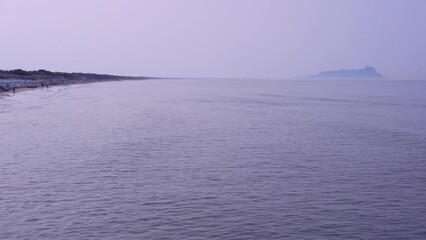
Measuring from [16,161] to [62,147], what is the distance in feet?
16.3

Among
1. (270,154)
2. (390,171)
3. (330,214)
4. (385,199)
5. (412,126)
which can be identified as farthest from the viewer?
(412,126)

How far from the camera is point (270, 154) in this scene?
1107 inches

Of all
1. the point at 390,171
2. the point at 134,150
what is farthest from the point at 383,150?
the point at 134,150

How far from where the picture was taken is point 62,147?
29.4 m

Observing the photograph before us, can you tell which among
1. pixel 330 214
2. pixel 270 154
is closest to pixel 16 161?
pixel 270 154

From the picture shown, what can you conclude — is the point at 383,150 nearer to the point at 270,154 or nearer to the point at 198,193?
the point at 270,154

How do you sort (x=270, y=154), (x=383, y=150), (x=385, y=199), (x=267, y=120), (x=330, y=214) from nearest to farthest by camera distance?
(x=330, y=214), (x=385, y=199), (x=270, y=154), (x=383, y=150), (x=267, y=120)

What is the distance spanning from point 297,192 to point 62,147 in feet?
51.3

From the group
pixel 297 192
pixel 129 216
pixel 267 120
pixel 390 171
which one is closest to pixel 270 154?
pixel 390 171

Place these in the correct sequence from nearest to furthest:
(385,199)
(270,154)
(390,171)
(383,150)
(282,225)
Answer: (282,225) < (385,199) < (390,171) < (270,154) < (383,150)

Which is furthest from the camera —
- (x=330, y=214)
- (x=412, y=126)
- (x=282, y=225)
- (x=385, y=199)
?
(x=412, y=126)

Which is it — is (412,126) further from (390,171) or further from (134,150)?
(134,150)

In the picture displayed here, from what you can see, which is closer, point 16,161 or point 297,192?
point 297,192

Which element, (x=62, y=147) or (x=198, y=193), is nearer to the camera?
(x=198, y=193)
